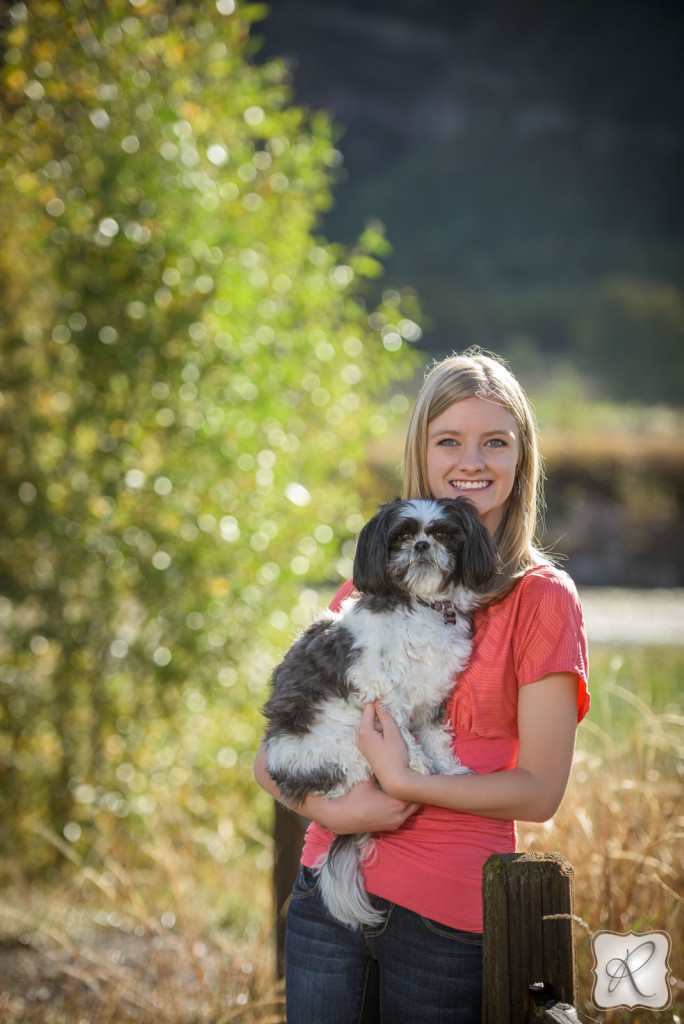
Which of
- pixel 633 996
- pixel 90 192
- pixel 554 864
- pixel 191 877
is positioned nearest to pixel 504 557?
pixel 554 864

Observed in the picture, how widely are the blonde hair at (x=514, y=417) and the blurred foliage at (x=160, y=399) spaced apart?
280 cm

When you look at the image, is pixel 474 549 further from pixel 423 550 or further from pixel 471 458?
pixel 471 458

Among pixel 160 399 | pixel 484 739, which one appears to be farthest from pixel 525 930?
pixel 160 399

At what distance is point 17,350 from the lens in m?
5.41

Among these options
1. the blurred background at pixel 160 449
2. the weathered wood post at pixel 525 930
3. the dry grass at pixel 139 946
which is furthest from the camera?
the blurred background at pixel 160 449

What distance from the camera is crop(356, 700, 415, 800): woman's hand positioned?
1.76 m

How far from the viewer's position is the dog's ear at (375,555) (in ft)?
7.30

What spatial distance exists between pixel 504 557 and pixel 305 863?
38.2 inches

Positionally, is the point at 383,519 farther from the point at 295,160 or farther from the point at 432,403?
the point at 295,160

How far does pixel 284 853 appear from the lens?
2.97m

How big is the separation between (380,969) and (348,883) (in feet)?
0.65

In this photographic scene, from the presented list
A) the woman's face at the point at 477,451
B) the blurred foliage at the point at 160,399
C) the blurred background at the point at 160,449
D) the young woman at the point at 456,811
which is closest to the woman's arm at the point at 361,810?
the young woman at the point at 456,811

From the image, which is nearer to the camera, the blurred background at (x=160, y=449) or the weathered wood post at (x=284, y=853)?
the weathered wood post at (x=284, y=853)

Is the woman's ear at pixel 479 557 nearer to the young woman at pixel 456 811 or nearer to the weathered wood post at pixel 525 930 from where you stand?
the young woman at pixel 456 811
